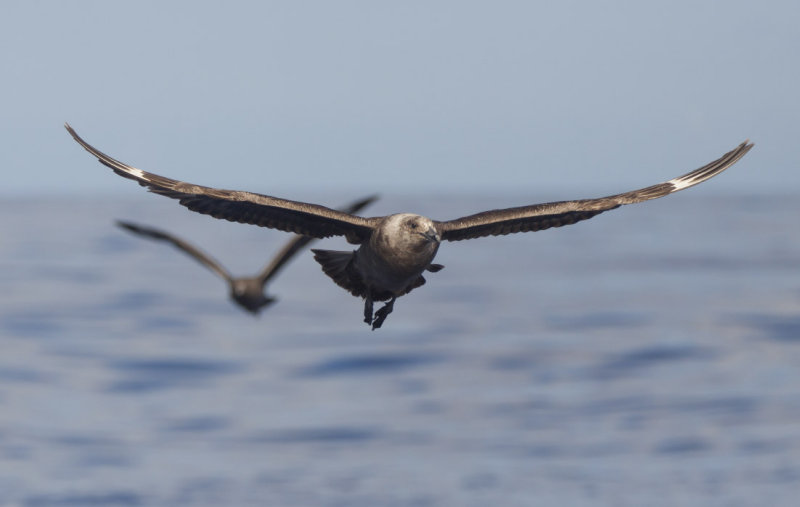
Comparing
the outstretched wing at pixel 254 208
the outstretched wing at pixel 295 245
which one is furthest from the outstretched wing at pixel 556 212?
the outstretched wing at pixel 295 245

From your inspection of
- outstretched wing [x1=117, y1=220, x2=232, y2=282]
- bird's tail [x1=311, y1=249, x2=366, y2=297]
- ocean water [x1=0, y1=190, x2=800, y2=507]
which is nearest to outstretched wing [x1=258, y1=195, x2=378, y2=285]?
outstretched wing [x1=117, y1=220, x2=232, y2=282]

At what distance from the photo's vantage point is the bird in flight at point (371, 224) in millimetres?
11070

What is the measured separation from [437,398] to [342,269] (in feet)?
214

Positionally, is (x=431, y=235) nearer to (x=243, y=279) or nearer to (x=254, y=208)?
(x=254, y=208)

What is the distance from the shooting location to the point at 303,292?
110 metres

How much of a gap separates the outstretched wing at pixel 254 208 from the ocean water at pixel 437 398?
169 feet

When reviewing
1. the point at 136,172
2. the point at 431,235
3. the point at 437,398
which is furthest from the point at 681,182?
the point at 437,398

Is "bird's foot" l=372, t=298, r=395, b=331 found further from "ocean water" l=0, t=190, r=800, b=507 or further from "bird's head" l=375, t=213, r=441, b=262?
"ocean water" l=0, t=190, r=800, b=507

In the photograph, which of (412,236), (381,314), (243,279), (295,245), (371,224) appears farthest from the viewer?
(243,279)

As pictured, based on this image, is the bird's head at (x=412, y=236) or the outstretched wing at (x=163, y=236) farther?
the outstretched wing at (x=163, y=236)

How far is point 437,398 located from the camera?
7675cm

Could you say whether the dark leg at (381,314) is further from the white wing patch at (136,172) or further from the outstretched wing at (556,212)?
the white wing patch at (136,172)

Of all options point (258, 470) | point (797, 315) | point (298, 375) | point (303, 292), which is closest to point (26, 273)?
point (303, 292)

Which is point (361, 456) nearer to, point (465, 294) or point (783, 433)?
point (783, 433)
